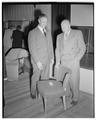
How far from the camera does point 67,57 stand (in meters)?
2.71

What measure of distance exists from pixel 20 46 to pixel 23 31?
23cm

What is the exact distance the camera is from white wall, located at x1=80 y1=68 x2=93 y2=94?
297 cm

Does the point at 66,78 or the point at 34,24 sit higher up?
the point at 34,24

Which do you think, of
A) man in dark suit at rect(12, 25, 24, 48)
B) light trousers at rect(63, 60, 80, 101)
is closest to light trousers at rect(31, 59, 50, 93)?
light trousers at rect(63, 60, 80, 101)

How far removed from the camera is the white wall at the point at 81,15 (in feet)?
8.14

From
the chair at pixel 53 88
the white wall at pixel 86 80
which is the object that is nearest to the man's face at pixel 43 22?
the chair at pixel 53 88

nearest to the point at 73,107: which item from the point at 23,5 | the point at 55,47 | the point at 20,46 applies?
the point at 55,47

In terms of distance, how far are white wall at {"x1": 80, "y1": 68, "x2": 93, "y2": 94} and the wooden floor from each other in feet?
0.38

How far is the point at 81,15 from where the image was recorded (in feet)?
9.21

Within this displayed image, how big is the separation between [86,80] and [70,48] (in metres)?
0.68

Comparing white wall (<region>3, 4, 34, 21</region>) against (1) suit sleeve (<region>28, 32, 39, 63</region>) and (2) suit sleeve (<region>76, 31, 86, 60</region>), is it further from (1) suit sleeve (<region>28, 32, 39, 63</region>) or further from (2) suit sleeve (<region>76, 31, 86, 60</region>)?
(2) suit sleeve (<region>76, 31, 86, 60</region>)

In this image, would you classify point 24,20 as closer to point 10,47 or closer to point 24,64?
point 10,47

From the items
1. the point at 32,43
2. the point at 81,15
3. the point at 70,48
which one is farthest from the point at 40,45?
the point at 81,15

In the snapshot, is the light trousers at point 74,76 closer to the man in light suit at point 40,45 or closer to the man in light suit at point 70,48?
the man in light suit at point 70,48
